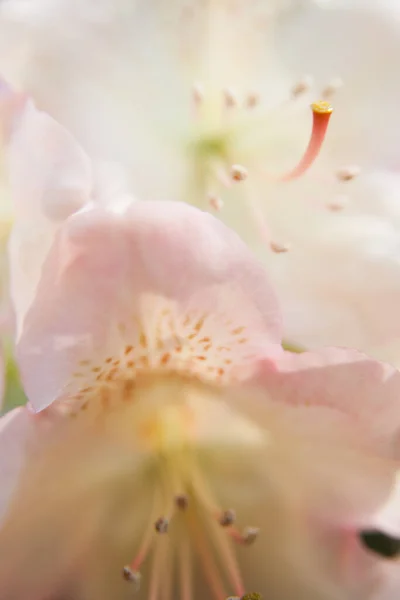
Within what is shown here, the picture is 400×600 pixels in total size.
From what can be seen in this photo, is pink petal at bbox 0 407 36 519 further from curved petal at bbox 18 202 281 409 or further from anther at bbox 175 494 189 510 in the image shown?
anther at bbox 175 494 189 510

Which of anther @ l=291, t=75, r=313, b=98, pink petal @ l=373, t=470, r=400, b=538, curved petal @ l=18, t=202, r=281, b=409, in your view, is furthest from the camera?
anther @ l=291, t=75, r=313, b=98

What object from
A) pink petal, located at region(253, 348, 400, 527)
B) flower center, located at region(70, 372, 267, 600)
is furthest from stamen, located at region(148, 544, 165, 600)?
pink petal, located at region(253, 348, 400, 527)

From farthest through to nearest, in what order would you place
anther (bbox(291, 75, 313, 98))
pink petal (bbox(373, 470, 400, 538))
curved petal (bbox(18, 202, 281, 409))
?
1. anther (bbox(291, 75, 313, 98))
2. pink petal (bbox(373, 470, 400, 538))
3. curved petal (bbox(18, 202, 281, 409))

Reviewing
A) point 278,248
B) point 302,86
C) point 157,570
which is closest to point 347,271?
point 278,248

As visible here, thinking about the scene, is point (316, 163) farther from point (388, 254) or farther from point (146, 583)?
point (146, 583)

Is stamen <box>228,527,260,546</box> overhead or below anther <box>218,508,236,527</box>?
below

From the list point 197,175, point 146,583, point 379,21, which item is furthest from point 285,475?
point 379,21
